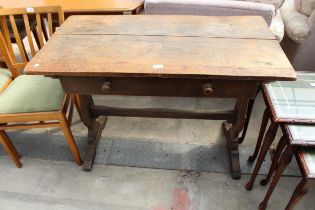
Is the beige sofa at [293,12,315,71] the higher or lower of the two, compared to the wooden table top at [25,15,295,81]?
lower

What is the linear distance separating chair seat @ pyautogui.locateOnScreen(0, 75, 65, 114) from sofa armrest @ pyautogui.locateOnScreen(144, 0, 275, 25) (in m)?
0.87

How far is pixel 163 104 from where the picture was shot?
87.4 inches

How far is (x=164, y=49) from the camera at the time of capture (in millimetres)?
1242

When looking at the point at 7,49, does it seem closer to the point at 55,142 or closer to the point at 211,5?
the point at 55,142

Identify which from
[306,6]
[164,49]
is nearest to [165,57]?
[164,49]

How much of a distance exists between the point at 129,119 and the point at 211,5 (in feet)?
3.56

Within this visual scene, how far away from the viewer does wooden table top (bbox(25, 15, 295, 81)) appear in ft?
3.60

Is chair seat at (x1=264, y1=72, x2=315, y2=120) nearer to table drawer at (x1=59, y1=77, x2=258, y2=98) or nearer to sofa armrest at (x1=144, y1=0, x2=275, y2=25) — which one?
table drawer at (x1=59, y1=77, x2=258, y2=98)

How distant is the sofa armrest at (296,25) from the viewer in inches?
73.3

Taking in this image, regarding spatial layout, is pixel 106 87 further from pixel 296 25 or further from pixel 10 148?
pixel 296 25

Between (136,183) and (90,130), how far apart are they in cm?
51

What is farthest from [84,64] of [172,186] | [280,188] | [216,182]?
[280,188]

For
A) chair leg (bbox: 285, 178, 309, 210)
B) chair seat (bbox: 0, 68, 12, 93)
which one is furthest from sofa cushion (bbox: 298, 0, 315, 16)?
chair seat (bbox: 0, 68, 12, 93)

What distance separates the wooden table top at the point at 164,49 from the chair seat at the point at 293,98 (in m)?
0.20
